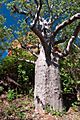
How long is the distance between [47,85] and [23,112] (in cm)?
112

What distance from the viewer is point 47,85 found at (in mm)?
9312

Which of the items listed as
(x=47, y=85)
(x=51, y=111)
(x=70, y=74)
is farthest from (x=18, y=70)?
(x=51, y=111)

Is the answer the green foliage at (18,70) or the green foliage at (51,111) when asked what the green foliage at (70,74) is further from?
the green foliage at (51,111)

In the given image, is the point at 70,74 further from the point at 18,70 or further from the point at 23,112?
the point at 23,112

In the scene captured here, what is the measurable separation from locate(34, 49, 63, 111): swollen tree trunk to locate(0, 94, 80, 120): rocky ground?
1.15 feet

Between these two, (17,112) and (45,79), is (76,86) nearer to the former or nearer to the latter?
(45,79)

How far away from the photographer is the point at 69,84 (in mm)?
11297

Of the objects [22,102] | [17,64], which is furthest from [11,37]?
[22,102]

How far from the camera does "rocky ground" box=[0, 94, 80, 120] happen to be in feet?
28.3

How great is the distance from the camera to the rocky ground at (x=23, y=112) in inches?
340

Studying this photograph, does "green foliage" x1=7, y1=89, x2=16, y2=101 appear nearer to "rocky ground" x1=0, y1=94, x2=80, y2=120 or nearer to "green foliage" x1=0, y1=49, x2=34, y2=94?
"rocky ground" x1=0, y1=94, x2=80, y2=120

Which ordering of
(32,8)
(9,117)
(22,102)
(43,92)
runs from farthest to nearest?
(32,8)
(22,102)
(43,92)
(9,117)

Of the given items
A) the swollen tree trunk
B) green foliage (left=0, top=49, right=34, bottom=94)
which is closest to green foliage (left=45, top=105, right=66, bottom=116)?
the swollen tree trunk

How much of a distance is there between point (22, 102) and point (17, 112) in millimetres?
1220
